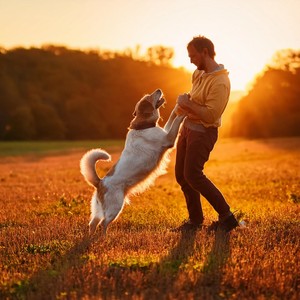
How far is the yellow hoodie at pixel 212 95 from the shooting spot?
22.9 feet

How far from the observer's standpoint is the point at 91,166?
24.6 ft

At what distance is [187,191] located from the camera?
7.74 meters

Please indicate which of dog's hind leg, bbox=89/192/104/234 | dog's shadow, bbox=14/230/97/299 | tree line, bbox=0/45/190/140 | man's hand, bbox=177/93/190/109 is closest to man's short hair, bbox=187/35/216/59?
man's hand, bbox=177/93/190/109

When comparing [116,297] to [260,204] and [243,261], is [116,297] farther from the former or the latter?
[260,204]

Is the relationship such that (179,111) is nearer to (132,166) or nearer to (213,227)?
(132,166)

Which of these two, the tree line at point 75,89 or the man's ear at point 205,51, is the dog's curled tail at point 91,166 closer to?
the man's ear at point 205,51

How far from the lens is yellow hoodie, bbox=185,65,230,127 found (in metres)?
6.97

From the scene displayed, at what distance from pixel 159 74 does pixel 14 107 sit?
2261cm

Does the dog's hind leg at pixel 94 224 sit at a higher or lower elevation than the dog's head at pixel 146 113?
lower

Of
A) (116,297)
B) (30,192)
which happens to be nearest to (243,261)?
(116,297)

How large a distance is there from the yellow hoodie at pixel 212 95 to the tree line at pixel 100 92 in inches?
1772

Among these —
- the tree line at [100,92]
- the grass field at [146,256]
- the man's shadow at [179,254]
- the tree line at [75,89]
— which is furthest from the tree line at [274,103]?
the man's shadow at [179,254]

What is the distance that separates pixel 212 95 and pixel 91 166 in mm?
2033

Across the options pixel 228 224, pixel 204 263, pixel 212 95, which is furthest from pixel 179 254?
pixel 212 95
